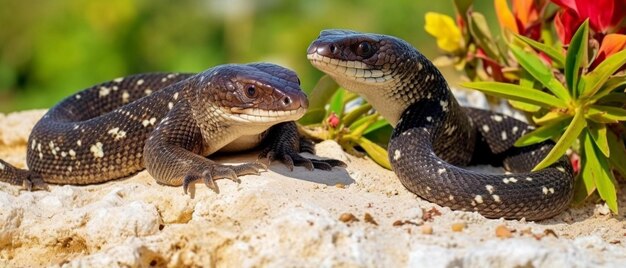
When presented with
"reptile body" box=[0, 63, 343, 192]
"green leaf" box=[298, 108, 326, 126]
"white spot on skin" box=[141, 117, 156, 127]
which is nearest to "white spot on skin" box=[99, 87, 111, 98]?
"reptile body" box=[0, 63, 343, 192]

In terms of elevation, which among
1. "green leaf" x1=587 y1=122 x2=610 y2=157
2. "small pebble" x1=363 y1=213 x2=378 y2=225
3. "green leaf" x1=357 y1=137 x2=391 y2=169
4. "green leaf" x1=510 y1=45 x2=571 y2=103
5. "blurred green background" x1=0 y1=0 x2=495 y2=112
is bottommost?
"blurred green background" x1=0 y1=0 x2=495 y2=112

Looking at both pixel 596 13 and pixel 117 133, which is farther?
pixel 117 133

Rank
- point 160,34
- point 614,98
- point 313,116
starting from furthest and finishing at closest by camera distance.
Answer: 1. point 160,34
2. point 313,116
3. point 614,98

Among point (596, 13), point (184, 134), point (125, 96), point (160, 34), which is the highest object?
point (596, 13)

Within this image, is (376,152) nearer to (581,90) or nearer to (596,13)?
(581,90)

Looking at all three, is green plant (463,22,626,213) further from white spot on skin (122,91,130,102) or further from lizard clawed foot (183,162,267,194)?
white spot on skin (122,91,130,102)

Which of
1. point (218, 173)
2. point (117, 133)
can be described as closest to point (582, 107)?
point (218, 173)
